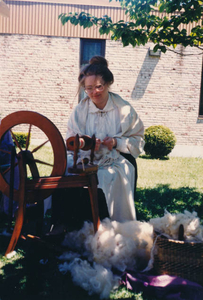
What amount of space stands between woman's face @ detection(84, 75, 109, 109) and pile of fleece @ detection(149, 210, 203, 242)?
1261mm

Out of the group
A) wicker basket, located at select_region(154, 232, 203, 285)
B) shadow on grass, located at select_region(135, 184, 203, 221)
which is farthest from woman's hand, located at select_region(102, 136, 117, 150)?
shadow on grass, located at select_region(135, 184, 203, 221)

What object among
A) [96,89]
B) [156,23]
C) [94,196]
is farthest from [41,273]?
[156,23]

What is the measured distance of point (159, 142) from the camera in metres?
9.15

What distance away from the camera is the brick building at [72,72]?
10.9m

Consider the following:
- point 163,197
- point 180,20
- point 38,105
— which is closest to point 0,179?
point 180,20

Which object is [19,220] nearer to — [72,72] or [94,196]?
[94,196]

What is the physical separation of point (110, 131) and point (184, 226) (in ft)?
3.72

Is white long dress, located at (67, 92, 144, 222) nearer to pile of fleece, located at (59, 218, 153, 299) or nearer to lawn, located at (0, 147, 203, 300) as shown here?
pile of fleece, located at (59, 218, 153, 299)

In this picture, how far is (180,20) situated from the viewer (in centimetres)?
326

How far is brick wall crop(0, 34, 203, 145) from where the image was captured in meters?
10.9

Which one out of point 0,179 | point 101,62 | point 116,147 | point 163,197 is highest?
point 101,62

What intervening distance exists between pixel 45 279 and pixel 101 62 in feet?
6.38

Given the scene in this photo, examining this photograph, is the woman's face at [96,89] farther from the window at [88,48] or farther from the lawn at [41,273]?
the window at [88,48]

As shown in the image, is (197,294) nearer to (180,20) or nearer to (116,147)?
(116,147)
